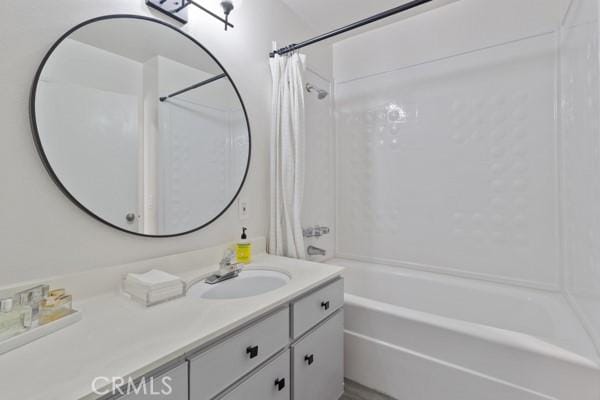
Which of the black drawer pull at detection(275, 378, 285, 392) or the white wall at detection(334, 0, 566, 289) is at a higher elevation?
the white wall at detection(334, 0, 566, 289)

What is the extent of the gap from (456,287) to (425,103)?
54.1 inches

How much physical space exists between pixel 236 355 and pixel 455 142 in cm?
197

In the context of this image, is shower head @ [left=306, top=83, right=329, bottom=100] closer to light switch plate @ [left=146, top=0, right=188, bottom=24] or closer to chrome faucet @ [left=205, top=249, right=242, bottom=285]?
light switch plate @ [left=146, top=0, right=188, bottom=24]

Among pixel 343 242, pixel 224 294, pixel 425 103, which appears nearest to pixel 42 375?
pixel 224 294

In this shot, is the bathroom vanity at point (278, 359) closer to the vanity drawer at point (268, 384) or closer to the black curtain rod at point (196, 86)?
the vanity drawer at point (268, 384)

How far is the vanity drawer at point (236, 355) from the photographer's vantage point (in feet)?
2.50

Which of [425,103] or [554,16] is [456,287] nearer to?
[425,103]

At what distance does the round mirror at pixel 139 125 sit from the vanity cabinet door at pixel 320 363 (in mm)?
759

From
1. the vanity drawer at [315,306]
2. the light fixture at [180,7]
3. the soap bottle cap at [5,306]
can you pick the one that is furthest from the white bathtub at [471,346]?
the light fixture at [180,7]

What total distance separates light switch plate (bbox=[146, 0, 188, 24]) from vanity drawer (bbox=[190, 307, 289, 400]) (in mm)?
1380

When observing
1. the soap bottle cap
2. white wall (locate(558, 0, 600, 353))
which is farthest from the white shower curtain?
white wall (locate(558, 0, 600, 353))

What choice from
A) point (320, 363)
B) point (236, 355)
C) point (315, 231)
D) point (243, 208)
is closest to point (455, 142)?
point (315, 231)

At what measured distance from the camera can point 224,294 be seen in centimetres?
125

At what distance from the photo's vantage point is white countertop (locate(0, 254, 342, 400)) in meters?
0.56
